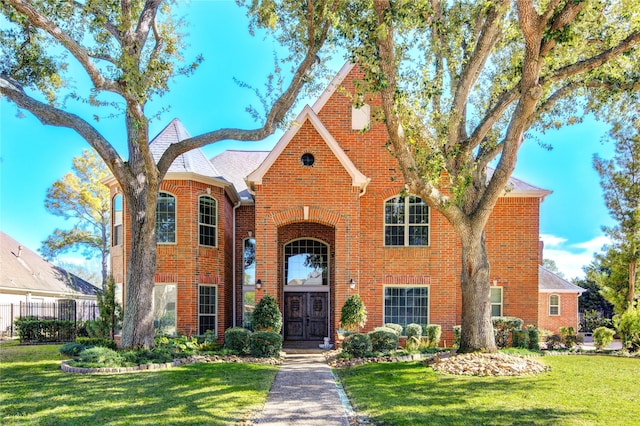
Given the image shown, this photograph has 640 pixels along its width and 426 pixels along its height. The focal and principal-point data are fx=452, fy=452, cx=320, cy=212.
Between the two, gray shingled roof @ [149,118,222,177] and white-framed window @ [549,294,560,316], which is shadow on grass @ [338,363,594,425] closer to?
gray shingled roof @ [149,118,222,177]

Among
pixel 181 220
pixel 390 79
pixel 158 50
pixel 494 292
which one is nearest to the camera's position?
pixel 390 79

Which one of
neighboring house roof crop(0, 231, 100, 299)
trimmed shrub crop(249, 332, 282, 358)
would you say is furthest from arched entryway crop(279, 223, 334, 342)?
neighboring house roof crop(0, 231, 100, 299)

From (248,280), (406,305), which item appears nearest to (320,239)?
(248,280)

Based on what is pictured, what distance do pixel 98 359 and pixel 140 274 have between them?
2.57m

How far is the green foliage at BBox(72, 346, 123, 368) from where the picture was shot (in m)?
10.8

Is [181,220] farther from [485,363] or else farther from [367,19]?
[485,363]

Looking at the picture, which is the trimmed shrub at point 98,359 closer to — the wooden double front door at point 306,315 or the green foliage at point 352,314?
the green foliage at point 352,314

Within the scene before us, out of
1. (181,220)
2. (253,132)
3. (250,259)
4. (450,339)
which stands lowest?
(450,339)

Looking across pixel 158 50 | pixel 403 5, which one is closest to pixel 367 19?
pixel 403 5

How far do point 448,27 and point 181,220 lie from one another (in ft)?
34.5

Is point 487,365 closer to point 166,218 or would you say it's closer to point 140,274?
point 140,274

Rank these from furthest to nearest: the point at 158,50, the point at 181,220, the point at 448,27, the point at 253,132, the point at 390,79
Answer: the point at 181,220
the point at 158,50
the point at 253,132
the point at 448,27
the point at 390,79

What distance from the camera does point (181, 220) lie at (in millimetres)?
15883

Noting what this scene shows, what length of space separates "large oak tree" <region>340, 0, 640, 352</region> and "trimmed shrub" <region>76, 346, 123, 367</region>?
8471 millimetres
